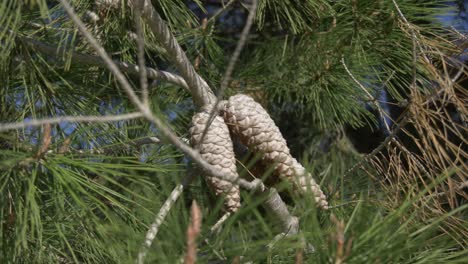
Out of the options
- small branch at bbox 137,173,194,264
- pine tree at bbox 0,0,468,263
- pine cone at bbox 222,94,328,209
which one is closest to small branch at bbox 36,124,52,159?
pine tree at bbox 0,0,468,263

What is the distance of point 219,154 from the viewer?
678 mm

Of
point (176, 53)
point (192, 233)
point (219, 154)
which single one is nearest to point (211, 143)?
point (219, 154)

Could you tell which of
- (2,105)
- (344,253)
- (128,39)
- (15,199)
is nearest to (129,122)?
(128,39)

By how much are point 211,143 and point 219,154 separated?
0.05 feet

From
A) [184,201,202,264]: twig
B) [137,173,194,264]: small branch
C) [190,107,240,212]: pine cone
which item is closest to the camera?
[184,201,202,264]: twig

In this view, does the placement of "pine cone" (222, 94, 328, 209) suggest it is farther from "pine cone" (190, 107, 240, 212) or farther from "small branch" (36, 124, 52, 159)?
"small branch" (36, 124, 52, 159)

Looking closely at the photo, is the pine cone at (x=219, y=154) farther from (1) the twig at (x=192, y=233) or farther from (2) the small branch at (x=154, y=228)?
(1) the twig at (x=192, y=233)

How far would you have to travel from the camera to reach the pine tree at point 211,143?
539 mm

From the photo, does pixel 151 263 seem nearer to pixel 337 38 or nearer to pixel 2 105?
pixel 2 105

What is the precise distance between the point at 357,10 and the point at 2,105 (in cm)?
54

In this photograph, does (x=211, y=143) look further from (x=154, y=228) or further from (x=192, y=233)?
(x=192, y=233)

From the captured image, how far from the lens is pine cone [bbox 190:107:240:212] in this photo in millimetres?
667

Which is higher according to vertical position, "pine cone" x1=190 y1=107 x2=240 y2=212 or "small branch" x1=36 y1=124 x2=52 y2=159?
"small branch" x1=36 y1=124 x2=52 y2=159

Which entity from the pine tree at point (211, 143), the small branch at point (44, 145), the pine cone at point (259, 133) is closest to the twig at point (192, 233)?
the pine tree at point (211, 143)
